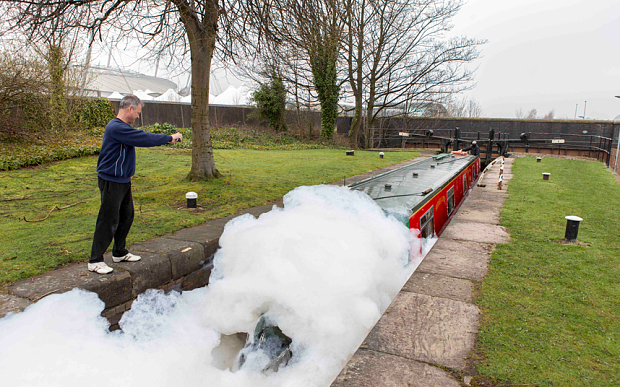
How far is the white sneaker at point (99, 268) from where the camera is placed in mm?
3064

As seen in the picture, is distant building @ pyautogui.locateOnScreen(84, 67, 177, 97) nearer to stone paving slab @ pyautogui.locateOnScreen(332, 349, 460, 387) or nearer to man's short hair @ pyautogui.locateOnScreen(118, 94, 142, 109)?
man's short hair @ pyautogui.locateOnScreen(118, 94, 142, 109)

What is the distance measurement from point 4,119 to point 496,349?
38.8 feet

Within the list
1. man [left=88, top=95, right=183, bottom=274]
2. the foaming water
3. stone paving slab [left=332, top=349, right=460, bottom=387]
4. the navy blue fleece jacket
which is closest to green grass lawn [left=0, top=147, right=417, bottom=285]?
man [left=88, top=95, right=183, bottom=274]

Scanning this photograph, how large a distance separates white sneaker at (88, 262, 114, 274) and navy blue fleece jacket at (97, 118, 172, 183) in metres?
0.71

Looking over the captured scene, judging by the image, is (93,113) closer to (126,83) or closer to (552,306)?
(552,306)

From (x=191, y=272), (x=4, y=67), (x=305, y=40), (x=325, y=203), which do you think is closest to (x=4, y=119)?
(x=4, y=67)

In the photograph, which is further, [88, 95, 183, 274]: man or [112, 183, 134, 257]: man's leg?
[112, 183, 134, 257]: man's leg

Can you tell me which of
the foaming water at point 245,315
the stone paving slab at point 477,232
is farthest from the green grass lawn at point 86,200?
the stone paving slab at point 477,232

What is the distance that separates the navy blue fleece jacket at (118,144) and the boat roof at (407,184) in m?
2.51

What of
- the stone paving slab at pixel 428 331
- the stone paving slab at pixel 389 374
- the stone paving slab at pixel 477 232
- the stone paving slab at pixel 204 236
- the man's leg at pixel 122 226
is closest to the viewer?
the stone paving slab at pixel 389 374

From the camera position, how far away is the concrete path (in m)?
2.05

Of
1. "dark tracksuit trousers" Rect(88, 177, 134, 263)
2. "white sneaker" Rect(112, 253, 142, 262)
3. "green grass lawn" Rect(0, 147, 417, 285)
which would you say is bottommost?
"white sneaker" Rect(112, 253, 142, 262)

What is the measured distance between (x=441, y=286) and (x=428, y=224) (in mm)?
1650

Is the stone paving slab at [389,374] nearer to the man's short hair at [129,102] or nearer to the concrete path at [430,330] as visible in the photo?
the concrete path at [430,330]
